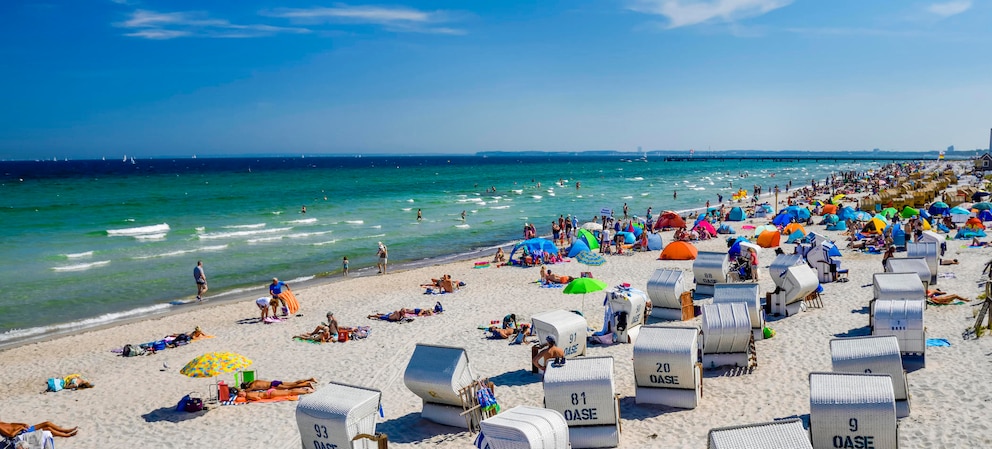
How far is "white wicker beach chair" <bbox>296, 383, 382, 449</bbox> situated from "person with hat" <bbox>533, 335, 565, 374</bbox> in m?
3.89

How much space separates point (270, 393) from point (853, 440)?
31.4 ft

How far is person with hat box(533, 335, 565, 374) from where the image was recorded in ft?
39.9

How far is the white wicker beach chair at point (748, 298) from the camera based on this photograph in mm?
13914

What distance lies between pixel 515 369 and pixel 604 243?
15974 millimetres

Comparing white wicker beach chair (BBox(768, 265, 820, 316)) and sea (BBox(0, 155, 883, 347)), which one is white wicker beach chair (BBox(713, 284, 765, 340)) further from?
sea (BBox(0, 155, 883, 347))

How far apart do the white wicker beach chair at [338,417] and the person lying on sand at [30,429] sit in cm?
490

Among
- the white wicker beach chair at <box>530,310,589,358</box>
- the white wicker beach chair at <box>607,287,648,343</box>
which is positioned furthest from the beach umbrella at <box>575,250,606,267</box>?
the white wicker beach chair at <box>530,310,589,358</box>

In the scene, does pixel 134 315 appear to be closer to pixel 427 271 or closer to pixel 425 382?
pixel 427 271

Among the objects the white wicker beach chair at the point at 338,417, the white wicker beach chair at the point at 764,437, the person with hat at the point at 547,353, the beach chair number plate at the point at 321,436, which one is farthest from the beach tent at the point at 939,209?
the beach chair number plate at the point at 321,436

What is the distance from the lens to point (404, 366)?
1425 centimetres

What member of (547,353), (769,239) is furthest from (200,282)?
(769,239)

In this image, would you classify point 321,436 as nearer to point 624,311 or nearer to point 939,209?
point 624,311

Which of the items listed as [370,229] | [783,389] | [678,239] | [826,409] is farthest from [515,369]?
[370,229]

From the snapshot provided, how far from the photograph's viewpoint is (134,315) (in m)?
21.8
